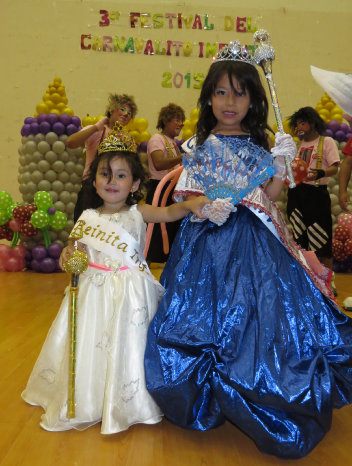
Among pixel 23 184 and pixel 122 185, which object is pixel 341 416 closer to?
pixel 122 185

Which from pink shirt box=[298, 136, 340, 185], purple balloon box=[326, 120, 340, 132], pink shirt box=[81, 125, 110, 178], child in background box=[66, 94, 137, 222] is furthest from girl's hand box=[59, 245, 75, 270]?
purple balloon box=[326, 120, 340, 132]

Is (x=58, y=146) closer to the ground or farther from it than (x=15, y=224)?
farther from it

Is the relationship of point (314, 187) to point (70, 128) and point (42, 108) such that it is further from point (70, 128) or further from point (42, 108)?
point (42, 108)

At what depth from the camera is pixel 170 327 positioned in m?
1.65

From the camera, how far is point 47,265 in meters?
5.13

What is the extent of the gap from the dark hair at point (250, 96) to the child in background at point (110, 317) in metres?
0.32

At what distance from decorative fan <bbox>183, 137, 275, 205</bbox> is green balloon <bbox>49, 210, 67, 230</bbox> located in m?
3.48

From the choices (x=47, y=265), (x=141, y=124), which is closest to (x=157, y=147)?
(x=141, y=124)

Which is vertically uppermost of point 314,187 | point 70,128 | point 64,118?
point 64,118

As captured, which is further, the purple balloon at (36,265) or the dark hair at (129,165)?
the purple balloon at (36,265)

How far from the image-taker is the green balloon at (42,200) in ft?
16.5

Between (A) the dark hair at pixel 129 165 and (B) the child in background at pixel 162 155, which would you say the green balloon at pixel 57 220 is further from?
(A) the dark hair at pixel 129 165

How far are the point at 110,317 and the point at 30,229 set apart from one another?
11.6 feet

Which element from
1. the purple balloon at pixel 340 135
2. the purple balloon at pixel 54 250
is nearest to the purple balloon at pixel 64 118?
the purple balloon at pixel 54 250
